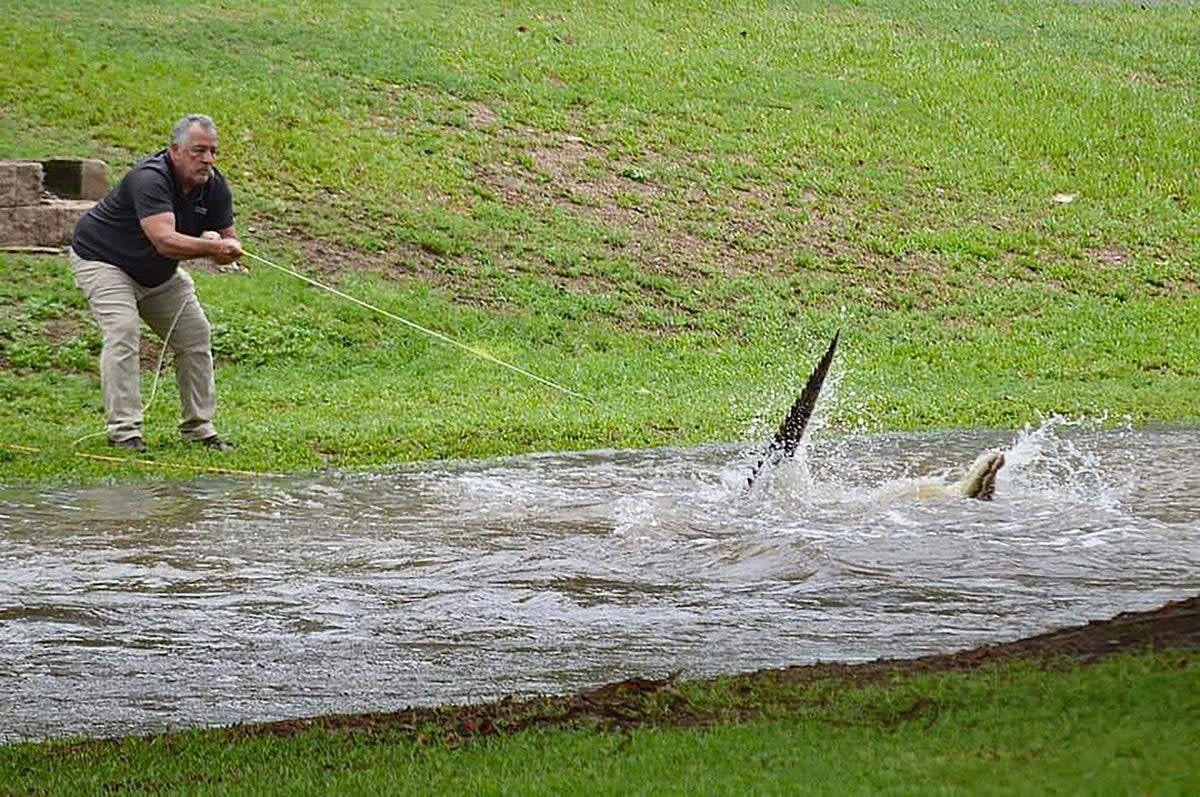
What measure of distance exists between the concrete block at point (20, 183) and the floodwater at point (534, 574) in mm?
5971

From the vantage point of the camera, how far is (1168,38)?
28.2m

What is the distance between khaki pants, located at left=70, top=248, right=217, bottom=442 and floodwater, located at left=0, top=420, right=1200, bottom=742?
3.48 feet

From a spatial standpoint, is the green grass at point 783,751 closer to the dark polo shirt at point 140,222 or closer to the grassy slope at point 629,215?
the grassy slope at point 629,215

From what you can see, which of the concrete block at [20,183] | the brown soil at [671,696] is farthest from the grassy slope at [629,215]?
the brown soil at [671,696]

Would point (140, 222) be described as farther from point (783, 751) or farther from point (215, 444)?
point (783, 751)

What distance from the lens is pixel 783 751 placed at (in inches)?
183

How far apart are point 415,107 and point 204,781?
17.2m

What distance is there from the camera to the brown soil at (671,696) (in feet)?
17.2

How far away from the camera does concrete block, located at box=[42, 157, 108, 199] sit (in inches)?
647

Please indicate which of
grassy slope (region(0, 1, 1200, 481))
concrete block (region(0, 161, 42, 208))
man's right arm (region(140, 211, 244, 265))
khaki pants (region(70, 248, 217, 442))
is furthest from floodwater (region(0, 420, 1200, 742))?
concrete block (region(0, 161, 42, 208))

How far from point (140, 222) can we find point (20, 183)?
201 inches

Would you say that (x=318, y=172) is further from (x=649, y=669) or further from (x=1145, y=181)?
(x=649, y=669)

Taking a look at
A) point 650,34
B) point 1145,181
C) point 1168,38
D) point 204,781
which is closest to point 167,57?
point 650,34

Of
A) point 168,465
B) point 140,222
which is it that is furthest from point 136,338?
point 168,465
